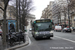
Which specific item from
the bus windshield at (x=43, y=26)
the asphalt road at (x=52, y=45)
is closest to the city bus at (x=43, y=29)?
the bus windshield at (x=43, y=26)

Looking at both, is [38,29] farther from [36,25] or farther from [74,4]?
[74,4]

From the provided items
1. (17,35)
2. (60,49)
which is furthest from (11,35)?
(60,49)

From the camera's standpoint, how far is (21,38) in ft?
39.5

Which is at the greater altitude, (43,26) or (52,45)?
(43,26)

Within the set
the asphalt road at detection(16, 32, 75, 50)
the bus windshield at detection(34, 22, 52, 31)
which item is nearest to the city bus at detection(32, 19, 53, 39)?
the bus windshield at detection(34, 22, 52, 31)

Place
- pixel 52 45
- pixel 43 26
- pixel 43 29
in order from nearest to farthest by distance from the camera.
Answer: pixel 52 45 → pixel 43 29 → pixel 43 26

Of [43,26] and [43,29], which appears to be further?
[43,26]

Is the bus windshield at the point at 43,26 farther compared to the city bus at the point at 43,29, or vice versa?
the bus windshield at the point at 43,26

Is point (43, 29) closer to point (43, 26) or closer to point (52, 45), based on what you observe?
point (43, 26)

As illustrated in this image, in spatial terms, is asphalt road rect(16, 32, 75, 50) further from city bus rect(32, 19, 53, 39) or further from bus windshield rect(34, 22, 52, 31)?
bus windshield rect(34, 22, 52, 31)

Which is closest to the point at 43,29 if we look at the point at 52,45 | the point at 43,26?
the point at 43,26

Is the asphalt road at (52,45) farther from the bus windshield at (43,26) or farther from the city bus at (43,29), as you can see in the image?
the bus windshield at (43,26)

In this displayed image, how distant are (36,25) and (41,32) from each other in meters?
1.11

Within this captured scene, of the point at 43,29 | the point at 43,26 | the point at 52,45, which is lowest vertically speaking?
the point at 52,45
